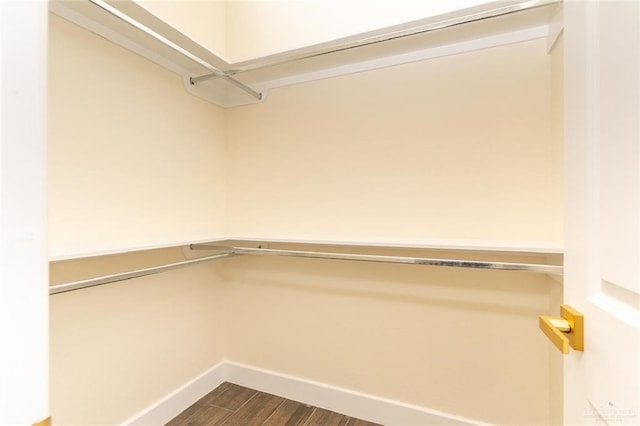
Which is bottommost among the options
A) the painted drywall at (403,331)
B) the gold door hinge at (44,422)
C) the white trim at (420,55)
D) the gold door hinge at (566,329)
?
the painted drywall at (403,331)

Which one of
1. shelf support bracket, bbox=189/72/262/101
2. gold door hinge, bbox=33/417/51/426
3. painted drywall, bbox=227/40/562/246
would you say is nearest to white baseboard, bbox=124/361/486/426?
painted drywall, bbox=227/40/562/246

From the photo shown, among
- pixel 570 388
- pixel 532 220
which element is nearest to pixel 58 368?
pixel 570 388

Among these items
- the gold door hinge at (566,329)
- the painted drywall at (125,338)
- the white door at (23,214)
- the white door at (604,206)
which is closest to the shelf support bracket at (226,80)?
the painted drywall at (125,338)

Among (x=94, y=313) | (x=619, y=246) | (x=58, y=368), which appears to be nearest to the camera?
(x=619, y=246)

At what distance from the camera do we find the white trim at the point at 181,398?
1.51 metres

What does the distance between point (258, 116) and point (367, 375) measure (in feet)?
5.47

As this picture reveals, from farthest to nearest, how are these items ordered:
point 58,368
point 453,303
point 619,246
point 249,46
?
point 249,46 < point 453,303 < point 58,368 < point 619,246

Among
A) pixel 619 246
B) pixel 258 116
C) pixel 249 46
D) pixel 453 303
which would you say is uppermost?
pixel 249 46

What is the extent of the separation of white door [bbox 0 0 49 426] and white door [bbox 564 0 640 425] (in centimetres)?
76

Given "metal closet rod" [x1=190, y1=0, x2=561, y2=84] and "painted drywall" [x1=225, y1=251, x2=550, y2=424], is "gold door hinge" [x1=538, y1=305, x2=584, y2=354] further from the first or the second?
"metal closet rod" [x1=190, y1=0, x2=561, y2=84]

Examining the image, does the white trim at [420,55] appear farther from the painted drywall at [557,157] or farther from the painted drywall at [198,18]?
the painted drywall at [198,18]

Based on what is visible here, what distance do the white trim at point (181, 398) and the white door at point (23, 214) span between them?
1.44 m

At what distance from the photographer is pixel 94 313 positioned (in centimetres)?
132

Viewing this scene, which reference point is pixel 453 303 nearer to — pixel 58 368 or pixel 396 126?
pixel 396 126
